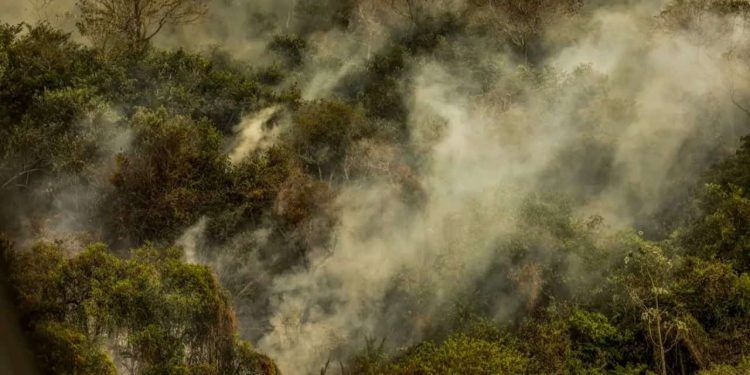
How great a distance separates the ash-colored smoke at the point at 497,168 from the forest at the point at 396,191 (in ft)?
0.22

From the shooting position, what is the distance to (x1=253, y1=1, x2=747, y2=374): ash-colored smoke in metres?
19.5

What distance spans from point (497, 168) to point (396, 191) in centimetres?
334

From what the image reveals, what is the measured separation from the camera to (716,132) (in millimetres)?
22312

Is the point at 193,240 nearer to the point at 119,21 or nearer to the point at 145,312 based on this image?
the point at 145,312

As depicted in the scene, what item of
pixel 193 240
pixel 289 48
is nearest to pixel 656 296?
pixel 193 240

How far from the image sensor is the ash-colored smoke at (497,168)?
19531mm

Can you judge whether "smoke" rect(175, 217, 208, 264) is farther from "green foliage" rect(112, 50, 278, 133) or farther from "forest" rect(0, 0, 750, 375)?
"green foliage" rect(112, 50, 278, 133)

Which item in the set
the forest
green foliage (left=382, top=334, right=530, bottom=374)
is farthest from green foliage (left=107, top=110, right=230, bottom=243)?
green foliage (left=382, top=334, right=530, bottom=374)

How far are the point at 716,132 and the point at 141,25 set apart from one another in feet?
63.0

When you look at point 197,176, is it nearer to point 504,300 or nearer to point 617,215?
point 504,300

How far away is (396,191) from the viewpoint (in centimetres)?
2155

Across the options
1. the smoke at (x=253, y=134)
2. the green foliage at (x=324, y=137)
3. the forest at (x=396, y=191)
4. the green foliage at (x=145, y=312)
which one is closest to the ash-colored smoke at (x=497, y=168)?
the forest at (x=396, y=191)

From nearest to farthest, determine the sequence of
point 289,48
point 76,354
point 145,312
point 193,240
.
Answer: point 76,354 < point 145,312 < point 193,240 < point 289,48

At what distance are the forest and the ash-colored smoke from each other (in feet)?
0.22
